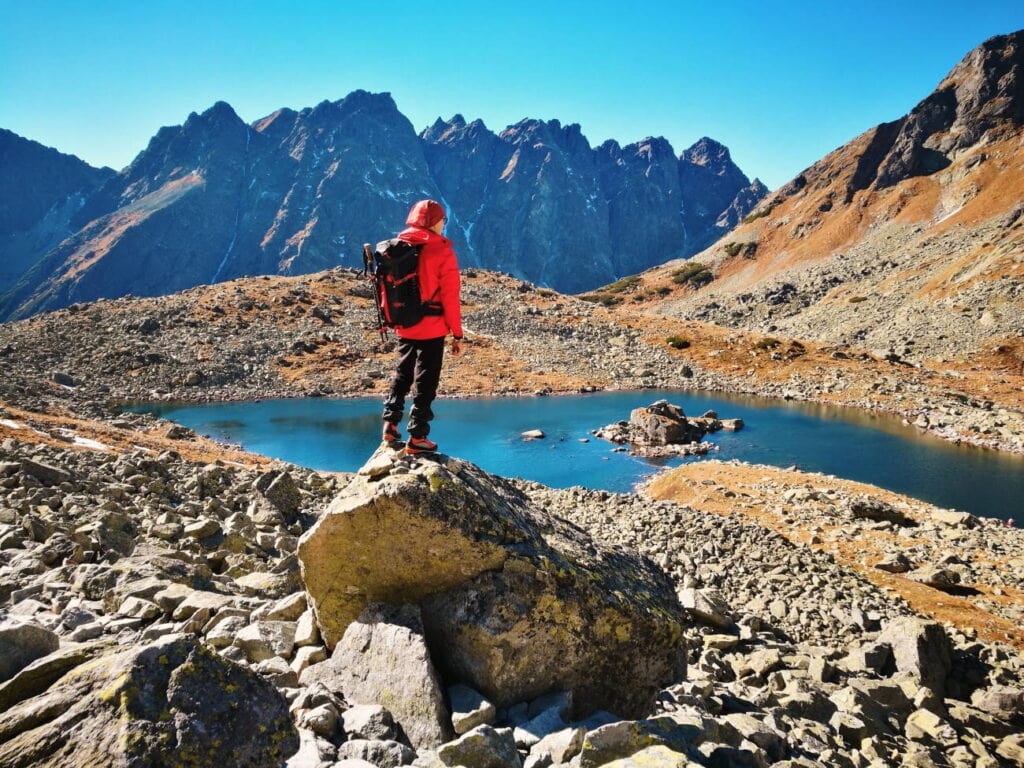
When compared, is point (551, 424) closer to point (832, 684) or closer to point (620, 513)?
point (620, 513)

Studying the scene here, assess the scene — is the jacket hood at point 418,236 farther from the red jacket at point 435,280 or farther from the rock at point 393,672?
the rock at point 393,672

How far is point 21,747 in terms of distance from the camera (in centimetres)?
384

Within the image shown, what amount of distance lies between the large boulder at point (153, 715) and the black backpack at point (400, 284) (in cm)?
459

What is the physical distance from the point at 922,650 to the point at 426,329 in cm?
1241

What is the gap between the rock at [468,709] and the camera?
5441 mm

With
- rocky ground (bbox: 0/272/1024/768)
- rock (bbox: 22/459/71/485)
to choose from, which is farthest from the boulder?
rock (bbox: 22/459/71/485)

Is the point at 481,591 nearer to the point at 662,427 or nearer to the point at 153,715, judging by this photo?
the point at 153,715

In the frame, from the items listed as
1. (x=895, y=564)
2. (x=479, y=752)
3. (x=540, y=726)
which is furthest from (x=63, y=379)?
(x=895, y=564)

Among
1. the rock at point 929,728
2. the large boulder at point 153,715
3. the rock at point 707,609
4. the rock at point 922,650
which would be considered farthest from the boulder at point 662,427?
the large boulder at point 153,715

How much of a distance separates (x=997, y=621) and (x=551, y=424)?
40.0 m

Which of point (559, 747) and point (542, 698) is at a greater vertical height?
point (559, 747)

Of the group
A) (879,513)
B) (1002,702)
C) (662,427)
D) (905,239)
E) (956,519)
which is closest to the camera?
(1002,702)

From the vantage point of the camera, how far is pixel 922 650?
1205cm

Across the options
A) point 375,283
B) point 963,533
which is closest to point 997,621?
point 963,533
